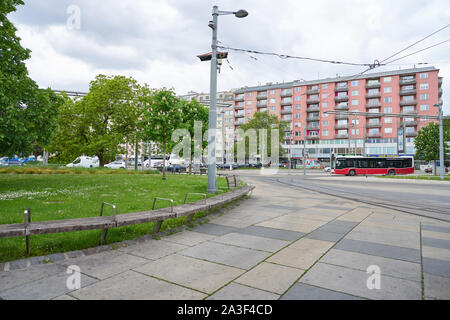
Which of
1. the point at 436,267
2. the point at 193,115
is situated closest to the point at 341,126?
the point at 193,115

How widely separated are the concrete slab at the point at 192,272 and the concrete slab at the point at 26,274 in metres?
1.07

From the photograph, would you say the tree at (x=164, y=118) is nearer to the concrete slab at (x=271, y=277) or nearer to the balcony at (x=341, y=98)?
the concrete slab at (x=271, y=277)

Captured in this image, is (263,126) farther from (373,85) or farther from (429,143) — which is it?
(429,143)

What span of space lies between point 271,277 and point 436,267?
8.22 feet

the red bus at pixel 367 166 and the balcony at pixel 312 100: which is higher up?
the balcony at pixel 312 100

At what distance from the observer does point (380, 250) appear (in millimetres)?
4941

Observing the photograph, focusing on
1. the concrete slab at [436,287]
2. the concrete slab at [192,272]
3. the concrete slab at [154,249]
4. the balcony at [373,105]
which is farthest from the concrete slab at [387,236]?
the balcony at [373,105]

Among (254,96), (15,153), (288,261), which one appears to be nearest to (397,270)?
(288,261)

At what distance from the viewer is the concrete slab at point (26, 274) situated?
3.30 metres

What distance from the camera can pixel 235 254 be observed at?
4.63m

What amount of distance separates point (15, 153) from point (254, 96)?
8000 cm

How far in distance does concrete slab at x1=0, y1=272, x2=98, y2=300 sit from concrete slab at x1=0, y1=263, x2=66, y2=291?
0.10 metres

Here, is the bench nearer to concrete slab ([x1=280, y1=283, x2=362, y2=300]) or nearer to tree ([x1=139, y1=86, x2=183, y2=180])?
concrete slab ([x1=280, y1=283, x2=362, y2=300])

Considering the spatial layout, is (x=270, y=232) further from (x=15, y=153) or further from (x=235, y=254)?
(x=15, y=153)
